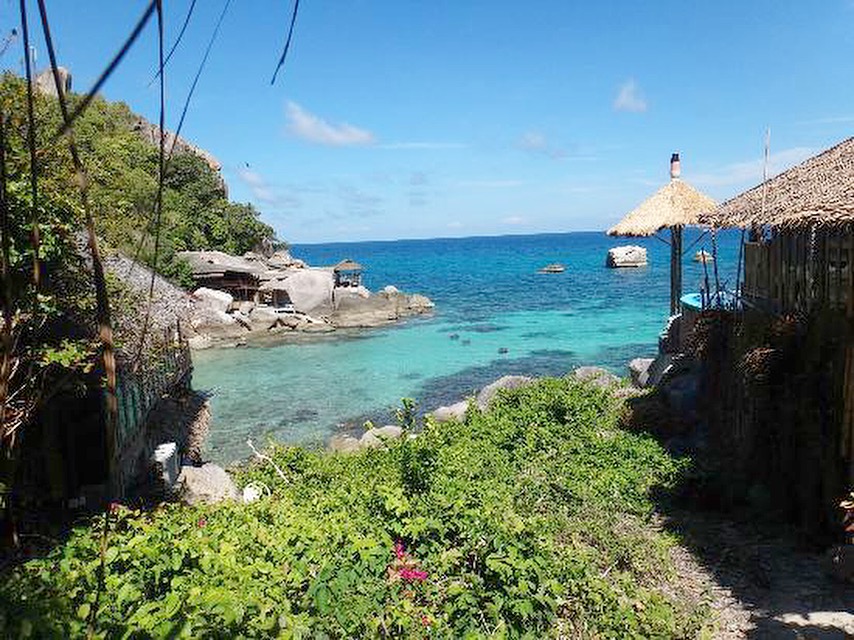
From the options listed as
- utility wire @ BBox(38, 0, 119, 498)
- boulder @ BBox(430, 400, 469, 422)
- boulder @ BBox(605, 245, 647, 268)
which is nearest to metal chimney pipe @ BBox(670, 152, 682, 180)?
boulder @ BBox(430, 400, 469, 422)

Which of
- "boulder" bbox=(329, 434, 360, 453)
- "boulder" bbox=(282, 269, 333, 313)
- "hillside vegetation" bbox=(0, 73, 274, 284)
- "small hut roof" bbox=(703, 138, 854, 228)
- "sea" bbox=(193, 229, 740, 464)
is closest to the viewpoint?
"small hut roof" bbox=(703, 138, 854, 228)

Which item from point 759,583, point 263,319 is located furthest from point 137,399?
point 263,319

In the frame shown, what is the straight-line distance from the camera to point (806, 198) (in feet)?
25.7

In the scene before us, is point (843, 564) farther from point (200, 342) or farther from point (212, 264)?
point (212, 264)

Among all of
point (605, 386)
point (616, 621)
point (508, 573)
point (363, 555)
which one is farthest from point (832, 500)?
point (605, 386)

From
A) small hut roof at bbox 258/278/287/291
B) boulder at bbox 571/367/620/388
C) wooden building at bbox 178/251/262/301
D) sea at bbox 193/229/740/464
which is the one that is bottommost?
sea at bbox 193/229/740/464

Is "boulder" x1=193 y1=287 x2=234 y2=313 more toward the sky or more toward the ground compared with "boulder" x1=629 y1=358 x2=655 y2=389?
more toward the sky

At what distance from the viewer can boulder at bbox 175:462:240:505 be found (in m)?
10.0

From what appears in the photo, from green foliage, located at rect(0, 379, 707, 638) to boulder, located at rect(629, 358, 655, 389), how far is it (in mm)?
7436

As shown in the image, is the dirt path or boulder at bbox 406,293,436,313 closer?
the dirt path

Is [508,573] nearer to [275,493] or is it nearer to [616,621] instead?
Result: [616,621]

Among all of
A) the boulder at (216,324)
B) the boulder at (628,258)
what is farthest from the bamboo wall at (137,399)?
the boulder at (628,258)

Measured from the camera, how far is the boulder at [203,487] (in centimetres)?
1003

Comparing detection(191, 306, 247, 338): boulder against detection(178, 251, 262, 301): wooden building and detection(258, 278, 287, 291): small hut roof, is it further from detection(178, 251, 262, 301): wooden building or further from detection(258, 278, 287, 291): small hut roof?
detection(258, 278, 287, 291): small hut roof
